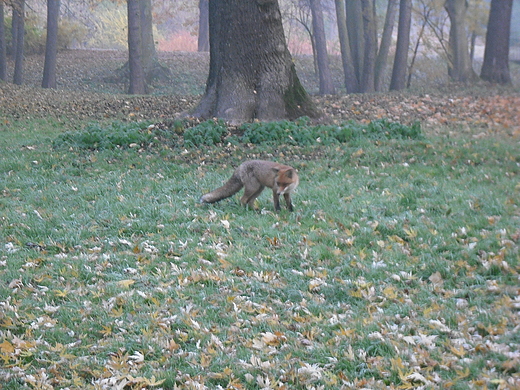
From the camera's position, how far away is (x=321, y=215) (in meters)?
8.10

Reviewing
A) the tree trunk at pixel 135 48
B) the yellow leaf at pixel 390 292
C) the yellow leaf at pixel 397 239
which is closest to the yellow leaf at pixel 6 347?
the yellow leaf at pixel 390 292

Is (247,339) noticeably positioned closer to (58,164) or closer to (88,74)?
(58,164)

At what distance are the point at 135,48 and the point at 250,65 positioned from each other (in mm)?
11468

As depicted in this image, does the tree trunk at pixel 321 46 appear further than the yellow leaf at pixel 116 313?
Yes

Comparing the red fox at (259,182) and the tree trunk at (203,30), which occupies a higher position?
the tree trunk at (203,30)

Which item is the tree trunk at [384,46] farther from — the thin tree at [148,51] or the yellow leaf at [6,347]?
the yellow leaf at [6,347]

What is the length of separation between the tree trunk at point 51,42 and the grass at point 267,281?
1712cm

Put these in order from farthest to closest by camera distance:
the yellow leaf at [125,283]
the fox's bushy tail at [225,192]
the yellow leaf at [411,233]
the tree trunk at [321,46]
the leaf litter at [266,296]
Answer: the tree trunk at [321,46] < the fox's bushy tail at [225,192] < the yellow leaf at [411,233] < the yellow leaf at [125,283] < the leaf litter at [266,296]

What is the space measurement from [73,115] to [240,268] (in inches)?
532

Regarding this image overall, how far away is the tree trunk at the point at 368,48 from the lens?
23641 mm

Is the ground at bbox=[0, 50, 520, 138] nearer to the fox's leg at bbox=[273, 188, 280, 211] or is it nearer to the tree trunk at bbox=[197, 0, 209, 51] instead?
the fox's leg at bbox=[273, 188, 280, 211]

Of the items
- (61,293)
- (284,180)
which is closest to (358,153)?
(284,180)

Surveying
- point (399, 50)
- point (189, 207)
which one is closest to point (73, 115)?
point (189, 207)

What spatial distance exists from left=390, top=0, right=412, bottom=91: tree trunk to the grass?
13.1 meters
